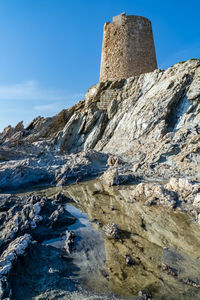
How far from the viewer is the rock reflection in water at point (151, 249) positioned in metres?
3.18

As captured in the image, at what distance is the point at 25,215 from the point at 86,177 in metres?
6.85

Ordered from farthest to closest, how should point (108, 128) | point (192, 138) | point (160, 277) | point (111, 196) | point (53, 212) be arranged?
point (108, 128), point (192, 138), point (111, 196), point (53, 212), point (160, 277)

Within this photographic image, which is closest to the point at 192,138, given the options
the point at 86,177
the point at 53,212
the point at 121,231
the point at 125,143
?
the point at 125,143

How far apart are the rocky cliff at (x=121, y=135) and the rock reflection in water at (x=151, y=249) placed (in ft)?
13.8

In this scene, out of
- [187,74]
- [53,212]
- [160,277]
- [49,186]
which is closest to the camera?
[160,277]

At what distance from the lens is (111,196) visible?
26.9 ft

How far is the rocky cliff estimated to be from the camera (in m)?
11.5

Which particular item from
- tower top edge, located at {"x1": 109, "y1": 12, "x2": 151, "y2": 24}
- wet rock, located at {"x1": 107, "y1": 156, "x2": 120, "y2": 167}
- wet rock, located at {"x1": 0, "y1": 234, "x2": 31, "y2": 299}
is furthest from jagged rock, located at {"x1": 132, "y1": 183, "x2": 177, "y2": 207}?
tower top edge, located at {"x1": 109, "y1": 12, "x2": 151, "y2": 24}

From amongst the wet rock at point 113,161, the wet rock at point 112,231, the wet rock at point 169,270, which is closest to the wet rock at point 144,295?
the wet rock at point 169,270

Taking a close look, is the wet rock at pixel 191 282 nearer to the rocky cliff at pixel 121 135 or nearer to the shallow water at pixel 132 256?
the shallow water at pixel 132 256

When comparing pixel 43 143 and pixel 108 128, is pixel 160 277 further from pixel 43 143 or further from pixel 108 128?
pixel 43 143

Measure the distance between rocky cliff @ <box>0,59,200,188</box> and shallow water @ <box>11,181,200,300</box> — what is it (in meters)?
4.60

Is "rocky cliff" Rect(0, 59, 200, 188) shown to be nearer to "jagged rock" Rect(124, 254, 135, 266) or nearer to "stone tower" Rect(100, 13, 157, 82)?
"stone tower" Rect(100, 13, 157, 82)

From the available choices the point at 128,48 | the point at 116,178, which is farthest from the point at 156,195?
the point at 128,48
